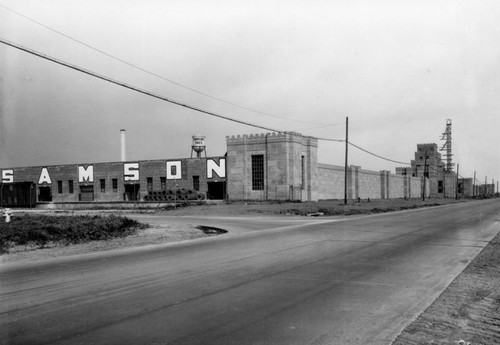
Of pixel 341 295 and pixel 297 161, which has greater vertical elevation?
pixel 297 161

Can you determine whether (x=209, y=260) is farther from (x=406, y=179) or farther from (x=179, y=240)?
(x=406, y=179)

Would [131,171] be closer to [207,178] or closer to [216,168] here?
[207,178]

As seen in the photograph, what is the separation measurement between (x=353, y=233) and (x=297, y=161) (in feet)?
Result: 111

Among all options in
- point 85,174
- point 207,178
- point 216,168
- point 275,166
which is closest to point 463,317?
point 275,166

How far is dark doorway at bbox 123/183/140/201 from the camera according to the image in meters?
56.9

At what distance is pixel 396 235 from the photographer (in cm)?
1612

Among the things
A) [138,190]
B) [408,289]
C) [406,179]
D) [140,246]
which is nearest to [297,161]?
[138,190]

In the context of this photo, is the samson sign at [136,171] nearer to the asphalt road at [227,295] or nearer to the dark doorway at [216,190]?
the dark doorway at [216,190]

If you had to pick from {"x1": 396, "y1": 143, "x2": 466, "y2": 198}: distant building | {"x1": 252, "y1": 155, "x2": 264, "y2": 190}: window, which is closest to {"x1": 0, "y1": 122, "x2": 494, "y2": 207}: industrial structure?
{"x1": 252, "y1": 155, "x2": 264, "y2": 190}: window

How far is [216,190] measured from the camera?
177ft

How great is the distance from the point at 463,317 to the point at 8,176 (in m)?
74.0

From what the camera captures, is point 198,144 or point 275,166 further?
point 198,144

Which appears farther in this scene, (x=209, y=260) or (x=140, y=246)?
(x=140, y=246)

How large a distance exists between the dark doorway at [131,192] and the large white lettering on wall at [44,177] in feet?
44.5
